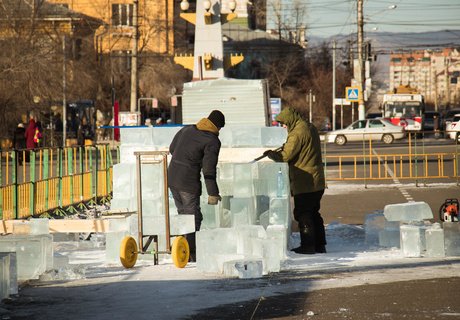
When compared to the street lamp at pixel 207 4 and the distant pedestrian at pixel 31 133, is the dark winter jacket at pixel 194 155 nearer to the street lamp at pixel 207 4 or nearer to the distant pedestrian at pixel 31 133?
the street lamp at pixel 207 4

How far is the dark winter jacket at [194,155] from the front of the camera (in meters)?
13.7

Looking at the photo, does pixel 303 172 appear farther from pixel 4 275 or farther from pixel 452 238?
pixel 4 275

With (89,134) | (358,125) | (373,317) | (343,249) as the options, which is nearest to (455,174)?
(343,249)

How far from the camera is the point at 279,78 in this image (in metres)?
99.1

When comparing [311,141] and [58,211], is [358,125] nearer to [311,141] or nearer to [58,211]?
[58,211]

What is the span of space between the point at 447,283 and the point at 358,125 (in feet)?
170

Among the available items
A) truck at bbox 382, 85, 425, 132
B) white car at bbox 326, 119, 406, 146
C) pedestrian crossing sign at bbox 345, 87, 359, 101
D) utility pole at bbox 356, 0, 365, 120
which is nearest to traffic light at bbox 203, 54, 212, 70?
white car at bbox 326, 119, 406, 146

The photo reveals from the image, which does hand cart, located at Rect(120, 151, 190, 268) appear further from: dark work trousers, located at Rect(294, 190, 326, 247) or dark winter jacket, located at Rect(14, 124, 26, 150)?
dark winter jacket, located at Rect(14, 124, 26, 150)

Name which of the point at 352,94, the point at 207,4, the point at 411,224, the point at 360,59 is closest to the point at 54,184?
the point at 411,224

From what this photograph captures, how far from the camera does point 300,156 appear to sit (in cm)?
1475

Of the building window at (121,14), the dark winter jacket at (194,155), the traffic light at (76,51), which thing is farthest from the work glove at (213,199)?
the building window at (121,14)

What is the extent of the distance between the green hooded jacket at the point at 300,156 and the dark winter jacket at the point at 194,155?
114 centimetres

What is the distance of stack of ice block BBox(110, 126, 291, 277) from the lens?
12344mm

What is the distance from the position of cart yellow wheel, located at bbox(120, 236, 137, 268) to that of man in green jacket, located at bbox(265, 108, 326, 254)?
2598mm
